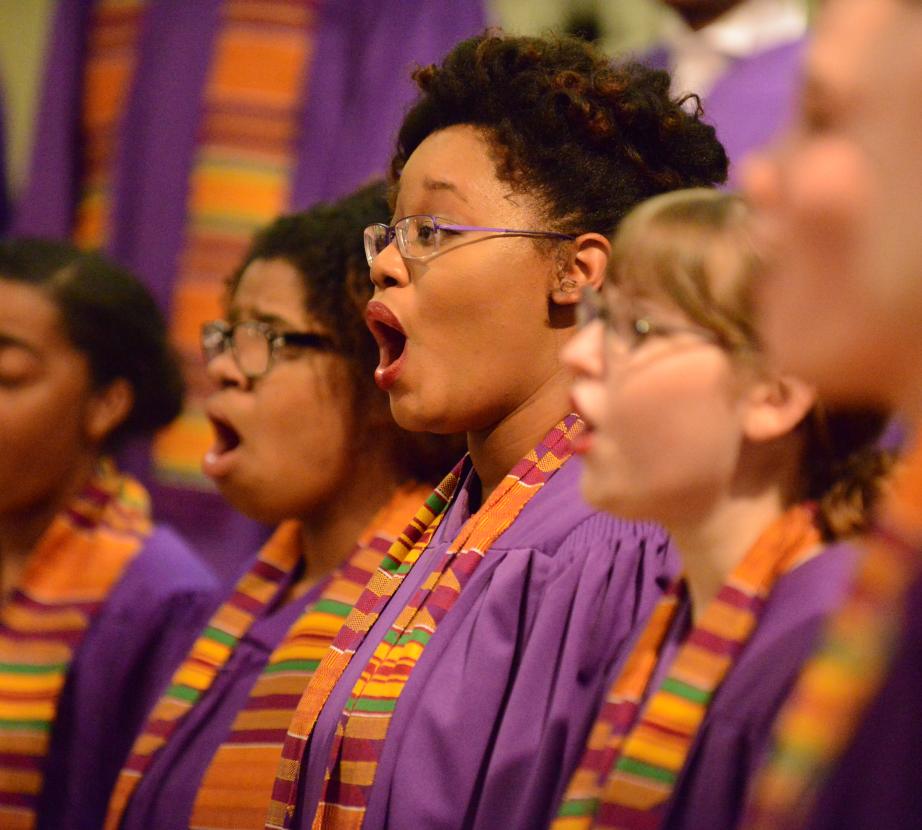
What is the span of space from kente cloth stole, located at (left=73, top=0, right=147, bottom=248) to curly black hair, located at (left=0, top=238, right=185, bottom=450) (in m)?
0.61

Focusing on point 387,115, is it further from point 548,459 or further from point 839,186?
point 839,186

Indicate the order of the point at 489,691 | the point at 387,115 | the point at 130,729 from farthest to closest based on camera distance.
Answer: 1. the point at 387,115
2. the point at 130,729
3. the point at 489,691

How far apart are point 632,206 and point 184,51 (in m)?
1.87

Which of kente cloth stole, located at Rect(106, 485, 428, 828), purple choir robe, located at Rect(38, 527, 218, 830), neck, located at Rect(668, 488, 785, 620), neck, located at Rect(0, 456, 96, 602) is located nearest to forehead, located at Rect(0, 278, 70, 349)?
neck, located at Rect(0, 456, 96, 602)

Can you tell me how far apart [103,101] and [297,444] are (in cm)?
157

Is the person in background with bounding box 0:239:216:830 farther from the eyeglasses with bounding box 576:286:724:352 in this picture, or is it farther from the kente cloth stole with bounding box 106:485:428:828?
the eyeglasses with bounding box 576:286:724:352

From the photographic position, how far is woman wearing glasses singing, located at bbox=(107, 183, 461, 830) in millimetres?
2068

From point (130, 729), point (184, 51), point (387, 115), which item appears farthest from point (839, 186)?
point (184, 51)

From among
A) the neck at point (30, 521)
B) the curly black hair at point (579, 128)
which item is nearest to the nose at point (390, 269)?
the curly black hair at point (579, 128)

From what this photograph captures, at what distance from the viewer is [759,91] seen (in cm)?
243

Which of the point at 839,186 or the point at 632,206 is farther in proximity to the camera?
the point at 632,206

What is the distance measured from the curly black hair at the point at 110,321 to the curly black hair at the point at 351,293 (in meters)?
0.51

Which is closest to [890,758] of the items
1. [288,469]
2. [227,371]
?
[288,469]

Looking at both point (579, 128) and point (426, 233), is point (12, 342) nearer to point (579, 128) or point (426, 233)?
point (426, 233)
